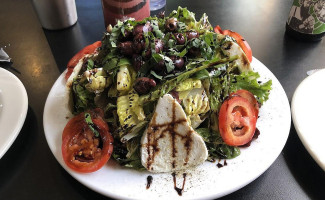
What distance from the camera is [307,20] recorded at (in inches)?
88.4

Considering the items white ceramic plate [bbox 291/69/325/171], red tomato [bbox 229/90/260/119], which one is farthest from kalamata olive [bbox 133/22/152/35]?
white ceramic plate [bbox 291/69/325/171]

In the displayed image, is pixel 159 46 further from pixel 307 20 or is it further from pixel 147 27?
pixel 307 20

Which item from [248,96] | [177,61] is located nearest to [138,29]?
[177,61]

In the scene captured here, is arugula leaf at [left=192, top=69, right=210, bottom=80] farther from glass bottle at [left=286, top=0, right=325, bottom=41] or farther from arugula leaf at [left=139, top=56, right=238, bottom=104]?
glass bottle at [left=286, top=0, right=325, bottom=41]

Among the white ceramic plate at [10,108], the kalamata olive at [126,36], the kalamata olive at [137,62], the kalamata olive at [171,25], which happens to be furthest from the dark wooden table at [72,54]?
the kalamata olive at [171,25]

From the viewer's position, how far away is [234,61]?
1.61 meters

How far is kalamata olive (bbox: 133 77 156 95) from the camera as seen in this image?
4.55 feet

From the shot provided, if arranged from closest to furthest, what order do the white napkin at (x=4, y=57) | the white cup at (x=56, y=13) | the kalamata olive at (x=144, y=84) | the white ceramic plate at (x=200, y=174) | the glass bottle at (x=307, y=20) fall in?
the white ceramic plate at (x=200, y=174)
the kalamata olive at (x=144, y=84)
the glass bottle at (x=307, y=20)
the white napkin at (x=4, y=57)
the white cup at (x=56, y=13)

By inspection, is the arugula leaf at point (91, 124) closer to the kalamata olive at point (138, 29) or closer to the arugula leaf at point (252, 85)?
the kalamata olive at point (138, 29)

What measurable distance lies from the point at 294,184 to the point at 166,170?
0.63 metres

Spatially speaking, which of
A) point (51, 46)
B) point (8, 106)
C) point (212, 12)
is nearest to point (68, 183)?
point (8, 106)

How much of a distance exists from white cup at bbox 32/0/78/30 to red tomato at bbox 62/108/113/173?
135cm

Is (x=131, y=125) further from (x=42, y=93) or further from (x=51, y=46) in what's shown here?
(x=51, y=46)

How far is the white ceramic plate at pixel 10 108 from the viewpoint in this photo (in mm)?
1518
